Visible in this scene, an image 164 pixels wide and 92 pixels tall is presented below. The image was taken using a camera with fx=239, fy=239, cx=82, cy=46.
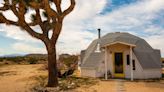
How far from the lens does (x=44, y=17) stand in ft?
50.6

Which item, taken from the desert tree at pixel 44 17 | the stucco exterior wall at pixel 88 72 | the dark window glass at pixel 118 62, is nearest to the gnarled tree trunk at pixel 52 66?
the desert tree at pixel 44 17

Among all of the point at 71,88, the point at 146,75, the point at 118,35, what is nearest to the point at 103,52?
the point at 118,35

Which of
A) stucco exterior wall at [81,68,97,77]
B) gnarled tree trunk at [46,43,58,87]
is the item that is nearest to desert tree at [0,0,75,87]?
gnarled tree trunk at [46,43,58,87]

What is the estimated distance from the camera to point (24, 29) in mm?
13867

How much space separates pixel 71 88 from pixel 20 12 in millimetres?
5353

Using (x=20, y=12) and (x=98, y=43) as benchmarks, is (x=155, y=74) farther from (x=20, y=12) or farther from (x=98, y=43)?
(x=20, y=12)

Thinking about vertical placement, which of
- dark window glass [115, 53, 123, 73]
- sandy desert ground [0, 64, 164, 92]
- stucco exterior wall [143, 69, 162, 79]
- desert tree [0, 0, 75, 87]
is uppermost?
desert tree [0, 0, 75, 87]

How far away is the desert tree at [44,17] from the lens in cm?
1318

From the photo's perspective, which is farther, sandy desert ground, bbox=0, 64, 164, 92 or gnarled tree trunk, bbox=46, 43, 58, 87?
gnarled tree trunk, bbox=46, 43, 58, 87

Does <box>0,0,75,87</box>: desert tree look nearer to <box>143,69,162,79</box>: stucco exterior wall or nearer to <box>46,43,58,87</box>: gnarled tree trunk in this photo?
<box>46,43,58,87</box>: gnarled tree trunk

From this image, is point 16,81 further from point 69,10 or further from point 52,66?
point 69,10

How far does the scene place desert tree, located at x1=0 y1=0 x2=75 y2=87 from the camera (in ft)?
43.2

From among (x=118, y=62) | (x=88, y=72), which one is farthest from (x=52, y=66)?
(x=118, y=62)

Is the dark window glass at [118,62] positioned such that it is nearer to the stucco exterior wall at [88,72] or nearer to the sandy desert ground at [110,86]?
the stucco exterior wall at [88,72]
